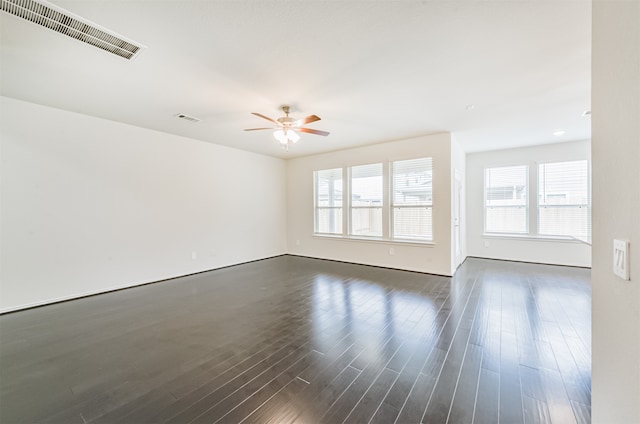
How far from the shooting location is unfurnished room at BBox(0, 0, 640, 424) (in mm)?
1613

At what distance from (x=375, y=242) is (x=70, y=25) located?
211 inches

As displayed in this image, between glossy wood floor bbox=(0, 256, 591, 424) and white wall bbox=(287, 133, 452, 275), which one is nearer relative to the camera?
glossy wood floor bbox=(0, 256, 591, 424)

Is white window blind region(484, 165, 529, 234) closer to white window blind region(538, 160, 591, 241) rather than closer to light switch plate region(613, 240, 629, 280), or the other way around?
white window blind region(538, 160, 591, 241)

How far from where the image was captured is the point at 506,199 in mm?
6227

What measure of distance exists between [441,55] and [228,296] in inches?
155

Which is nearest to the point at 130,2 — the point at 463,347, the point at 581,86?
the point at 463,347

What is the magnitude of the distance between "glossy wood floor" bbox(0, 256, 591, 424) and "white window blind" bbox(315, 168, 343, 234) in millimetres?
2757

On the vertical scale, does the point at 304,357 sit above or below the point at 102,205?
below

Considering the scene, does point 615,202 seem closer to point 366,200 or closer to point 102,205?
point 366,200

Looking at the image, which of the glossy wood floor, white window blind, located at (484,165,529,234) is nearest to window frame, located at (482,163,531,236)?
white window blind, located at (484,165,529,234)

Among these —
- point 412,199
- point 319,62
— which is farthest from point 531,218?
point 319,62

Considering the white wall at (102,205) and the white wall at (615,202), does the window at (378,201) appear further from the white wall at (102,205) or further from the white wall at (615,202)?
the white wall at (615,202)

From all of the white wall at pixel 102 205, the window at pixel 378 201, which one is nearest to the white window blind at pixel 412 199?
the window at pixel 378 201

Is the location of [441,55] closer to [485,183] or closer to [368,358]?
[368,358]
